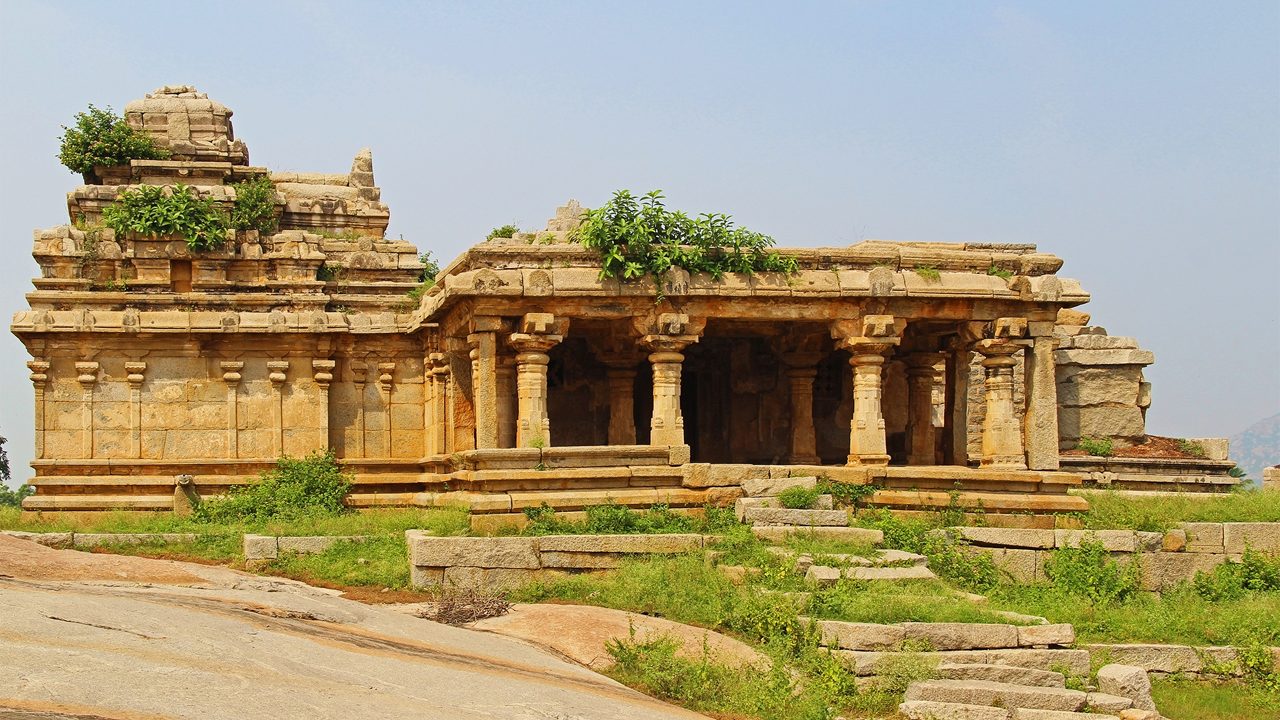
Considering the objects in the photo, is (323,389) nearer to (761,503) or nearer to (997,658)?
(761,503)

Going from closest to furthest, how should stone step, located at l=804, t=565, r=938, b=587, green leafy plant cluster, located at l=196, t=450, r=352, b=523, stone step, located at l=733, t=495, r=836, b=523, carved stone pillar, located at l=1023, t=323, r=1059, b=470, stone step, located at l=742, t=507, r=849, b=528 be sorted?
stone step, located at l=804, t=565, r=938, b=587 < stone step, located at l=742, t=507, r=849, b=528 < stone step, located at l=733, t=495, r=836, b=523 < green leafy plant cluster, located at l=196, t=450, r=352, b=523 < carved stone pillar, located at l=1023, t=323, r=1059, b=470

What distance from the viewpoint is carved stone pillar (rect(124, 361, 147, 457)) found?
2061 centimetres

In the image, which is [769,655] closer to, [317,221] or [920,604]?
[920,604]

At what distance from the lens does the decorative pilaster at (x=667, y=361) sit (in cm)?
1772

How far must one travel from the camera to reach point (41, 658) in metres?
8.02

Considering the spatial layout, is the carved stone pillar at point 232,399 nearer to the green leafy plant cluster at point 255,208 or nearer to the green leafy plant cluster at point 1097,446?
the green leafy plant cluster at point 255,208

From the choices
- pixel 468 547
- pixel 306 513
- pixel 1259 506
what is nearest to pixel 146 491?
pixel 306 513

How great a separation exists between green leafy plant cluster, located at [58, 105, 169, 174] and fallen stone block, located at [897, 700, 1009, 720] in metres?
17.4

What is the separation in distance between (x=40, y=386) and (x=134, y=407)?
4.48 feet

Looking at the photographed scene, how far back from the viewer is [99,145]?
23000 mm

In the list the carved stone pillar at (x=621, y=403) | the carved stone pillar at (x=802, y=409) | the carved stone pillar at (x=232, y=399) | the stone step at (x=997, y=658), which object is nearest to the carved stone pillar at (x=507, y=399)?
the carved stone pillar at (x=621, y=403)

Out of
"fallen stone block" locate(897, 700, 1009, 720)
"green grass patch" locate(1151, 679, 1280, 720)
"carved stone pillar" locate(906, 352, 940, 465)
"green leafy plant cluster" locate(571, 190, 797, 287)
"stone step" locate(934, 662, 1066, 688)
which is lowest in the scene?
"green grass patch" locate(1151, 679, 1280, 720)

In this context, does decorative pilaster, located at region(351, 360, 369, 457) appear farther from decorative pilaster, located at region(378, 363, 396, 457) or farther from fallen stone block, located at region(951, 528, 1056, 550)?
fallen stone block, located at region(951, 528, 1056, 550)

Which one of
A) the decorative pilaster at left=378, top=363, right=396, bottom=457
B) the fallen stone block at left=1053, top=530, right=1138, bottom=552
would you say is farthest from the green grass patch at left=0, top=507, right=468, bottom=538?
the fallen stone block at left=1053, top=530, right=1138, bottom=552
